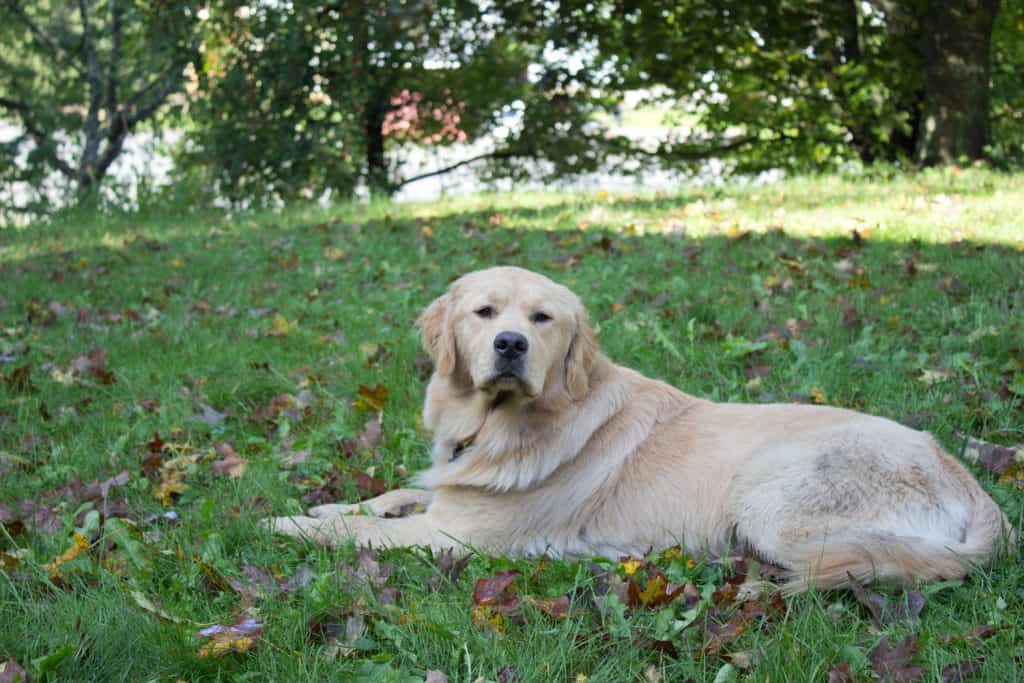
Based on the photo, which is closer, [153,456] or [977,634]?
[977,634]

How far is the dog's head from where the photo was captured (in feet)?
12.1

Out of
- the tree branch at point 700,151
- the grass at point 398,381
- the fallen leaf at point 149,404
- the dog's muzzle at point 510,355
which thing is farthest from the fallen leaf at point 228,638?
the tree branch at point 700,151

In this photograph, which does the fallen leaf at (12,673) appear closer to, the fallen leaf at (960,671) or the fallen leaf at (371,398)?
the fallen leaf at (960,671)

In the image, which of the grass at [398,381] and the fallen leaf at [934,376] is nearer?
the grass at [398,381]

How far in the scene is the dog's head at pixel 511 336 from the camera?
3680mm

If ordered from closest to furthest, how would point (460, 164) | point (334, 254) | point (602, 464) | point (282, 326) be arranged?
point (602, 464)
point (282, 326)
point (334, 254)
point (460, 164)

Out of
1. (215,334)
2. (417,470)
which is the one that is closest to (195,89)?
(215,334)

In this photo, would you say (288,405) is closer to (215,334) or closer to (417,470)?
(417,470)

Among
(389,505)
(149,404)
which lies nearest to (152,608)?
(389,505)

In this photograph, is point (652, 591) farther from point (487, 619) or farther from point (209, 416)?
point (209, 416)

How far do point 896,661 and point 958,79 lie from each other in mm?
11438

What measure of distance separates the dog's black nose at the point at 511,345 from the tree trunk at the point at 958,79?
1020cm

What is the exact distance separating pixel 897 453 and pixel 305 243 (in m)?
7.62

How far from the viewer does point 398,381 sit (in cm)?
550
